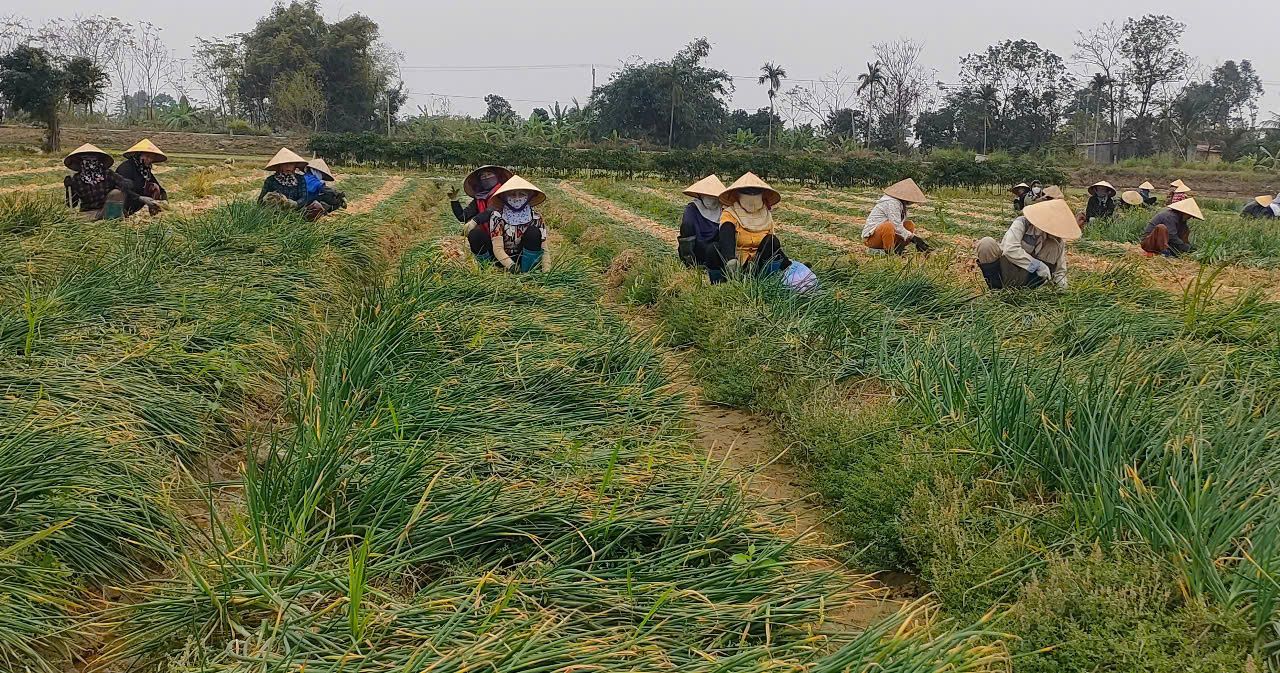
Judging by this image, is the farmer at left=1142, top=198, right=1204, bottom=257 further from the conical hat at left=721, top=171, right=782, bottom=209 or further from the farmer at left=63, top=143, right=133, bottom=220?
the farmer at left=63, top=143, right=133, bottom=220

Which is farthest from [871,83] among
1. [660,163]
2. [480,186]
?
[480,186]

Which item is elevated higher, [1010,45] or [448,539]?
[1010,45]

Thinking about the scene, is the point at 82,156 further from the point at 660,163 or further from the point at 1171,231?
the point at 660,163

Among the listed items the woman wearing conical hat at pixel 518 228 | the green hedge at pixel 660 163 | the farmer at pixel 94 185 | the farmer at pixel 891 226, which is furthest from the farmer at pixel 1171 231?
the green hedge at pixel 660 163

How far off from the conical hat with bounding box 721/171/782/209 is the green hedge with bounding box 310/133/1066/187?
2872 cm

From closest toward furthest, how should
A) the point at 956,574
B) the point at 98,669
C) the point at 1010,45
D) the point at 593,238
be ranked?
1. the point at 98,669
2. the point at 956,574
3. the point at 593,238
4. the point at 1010,45

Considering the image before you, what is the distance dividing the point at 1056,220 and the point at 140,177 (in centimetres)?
892

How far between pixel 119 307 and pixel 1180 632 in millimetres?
4755

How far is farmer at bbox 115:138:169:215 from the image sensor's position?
8.87 metres

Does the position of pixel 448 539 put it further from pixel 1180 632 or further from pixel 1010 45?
pixel 1010 45

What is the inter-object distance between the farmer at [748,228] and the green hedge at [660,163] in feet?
94.4

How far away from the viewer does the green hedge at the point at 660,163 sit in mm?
34250

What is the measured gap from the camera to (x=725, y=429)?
4.38 m

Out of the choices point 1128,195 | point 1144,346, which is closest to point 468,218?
point 1144,346
